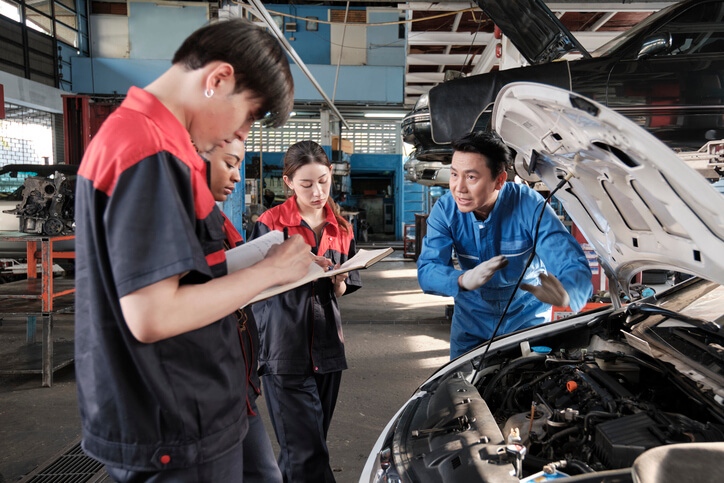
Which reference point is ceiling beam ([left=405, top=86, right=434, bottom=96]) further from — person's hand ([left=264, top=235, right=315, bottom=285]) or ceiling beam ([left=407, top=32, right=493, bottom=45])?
person's hand ([left=264, top=235, right=315, bottom=285])

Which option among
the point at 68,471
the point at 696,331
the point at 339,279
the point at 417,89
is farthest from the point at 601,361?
the point at 417,89

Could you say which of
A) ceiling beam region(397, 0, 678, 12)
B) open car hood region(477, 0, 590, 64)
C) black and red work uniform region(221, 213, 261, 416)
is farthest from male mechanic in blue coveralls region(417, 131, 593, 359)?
ceiling beam region(397, 0, 678, 12)

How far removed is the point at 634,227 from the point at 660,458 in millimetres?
868

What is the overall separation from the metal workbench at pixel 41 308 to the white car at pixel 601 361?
3.27m

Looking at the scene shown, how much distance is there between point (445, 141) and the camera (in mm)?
3727

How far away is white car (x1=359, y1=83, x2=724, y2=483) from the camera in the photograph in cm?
108

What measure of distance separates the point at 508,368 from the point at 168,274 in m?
1.41

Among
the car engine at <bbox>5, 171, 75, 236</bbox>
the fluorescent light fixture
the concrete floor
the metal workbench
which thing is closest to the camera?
the concrete floor

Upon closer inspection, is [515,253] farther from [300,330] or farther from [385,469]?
[385,469]

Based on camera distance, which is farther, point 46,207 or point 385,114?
point 385,114

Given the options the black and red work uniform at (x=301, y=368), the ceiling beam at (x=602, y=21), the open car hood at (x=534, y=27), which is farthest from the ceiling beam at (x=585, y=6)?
the black and red work uniform at (x=301, y=368)

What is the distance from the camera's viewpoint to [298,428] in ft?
6.42

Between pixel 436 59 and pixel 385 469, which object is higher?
pixel 436 59

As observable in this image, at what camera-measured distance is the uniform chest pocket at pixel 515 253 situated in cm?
212
